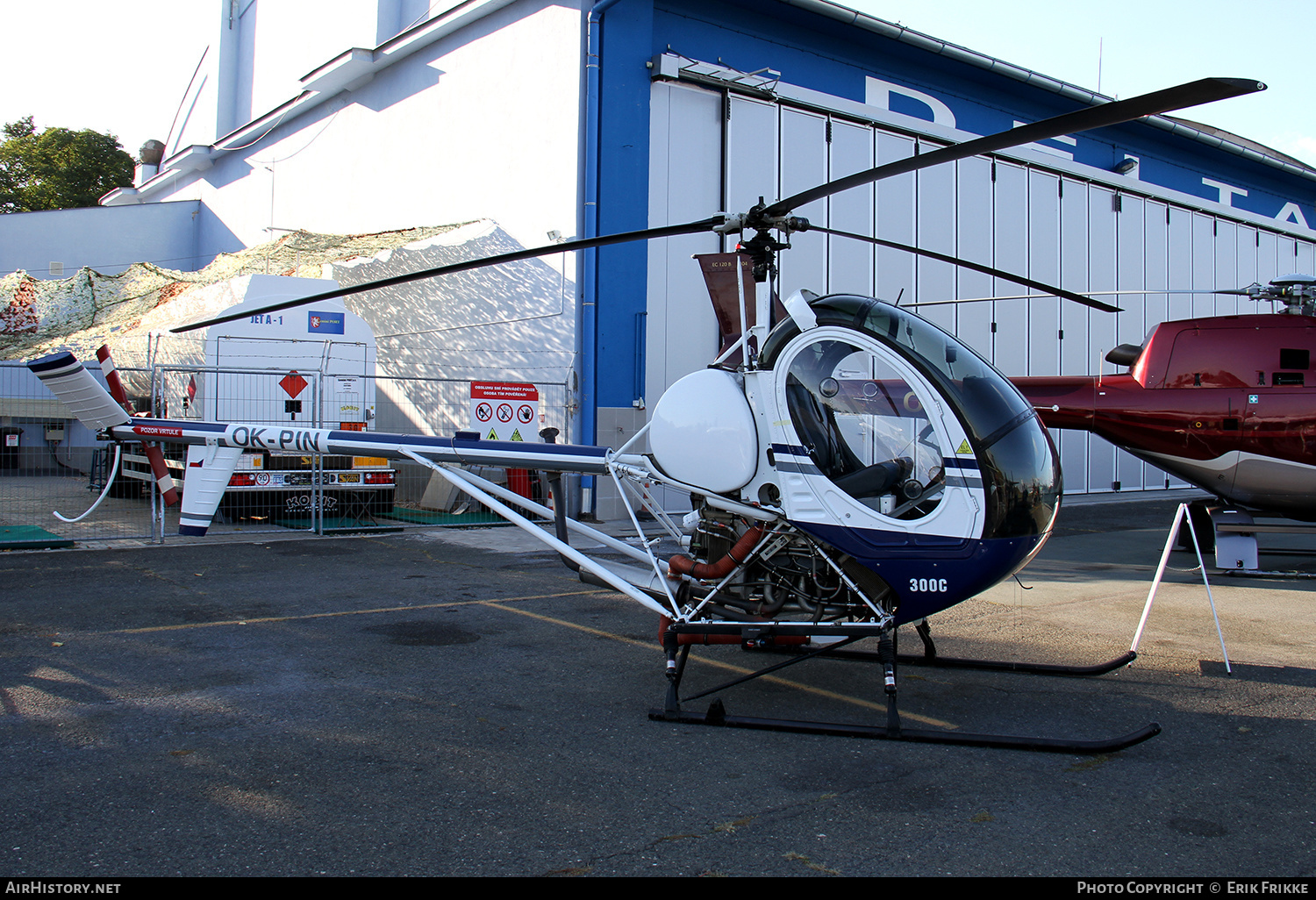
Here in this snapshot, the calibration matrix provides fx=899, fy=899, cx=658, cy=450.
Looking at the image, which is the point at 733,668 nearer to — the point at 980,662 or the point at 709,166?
the point at 980,662

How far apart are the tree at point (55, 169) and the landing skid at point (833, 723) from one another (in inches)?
1739

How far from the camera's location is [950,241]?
685 inches

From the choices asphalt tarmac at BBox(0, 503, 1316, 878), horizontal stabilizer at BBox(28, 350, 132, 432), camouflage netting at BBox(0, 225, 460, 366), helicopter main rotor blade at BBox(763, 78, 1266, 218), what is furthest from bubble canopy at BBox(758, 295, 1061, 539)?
camouflage netting at BBox(0, 225, 460, 366)

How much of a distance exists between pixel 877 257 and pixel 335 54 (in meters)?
13.2

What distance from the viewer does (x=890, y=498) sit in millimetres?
4840

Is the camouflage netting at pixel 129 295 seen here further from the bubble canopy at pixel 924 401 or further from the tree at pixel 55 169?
the tree at pixel 55 169

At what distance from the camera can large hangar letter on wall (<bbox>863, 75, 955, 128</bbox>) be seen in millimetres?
16188

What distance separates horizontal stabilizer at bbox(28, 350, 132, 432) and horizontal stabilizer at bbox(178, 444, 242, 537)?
2.26 feet

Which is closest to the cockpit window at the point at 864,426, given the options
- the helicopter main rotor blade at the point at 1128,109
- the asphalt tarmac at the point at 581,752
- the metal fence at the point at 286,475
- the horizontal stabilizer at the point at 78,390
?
the asphalt tarmac at the point at 581,752

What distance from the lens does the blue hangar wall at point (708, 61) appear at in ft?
43.6

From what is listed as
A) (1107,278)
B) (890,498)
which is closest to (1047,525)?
(890,498)

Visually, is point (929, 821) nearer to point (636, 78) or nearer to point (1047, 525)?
point (1047, 525)

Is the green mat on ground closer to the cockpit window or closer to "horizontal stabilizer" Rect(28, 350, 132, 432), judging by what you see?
"horizontal stabilizer" Rect(28, 350, 132, 432)

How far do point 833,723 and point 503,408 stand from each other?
824cm
